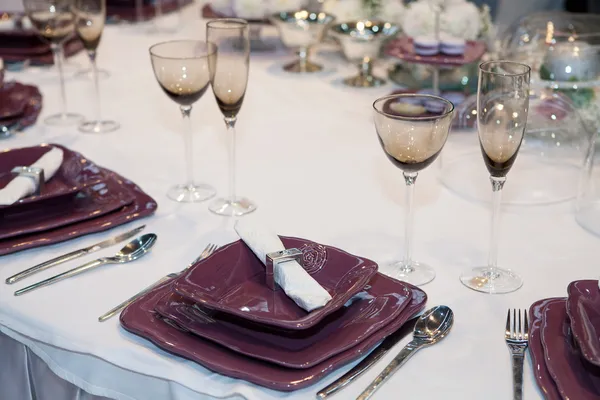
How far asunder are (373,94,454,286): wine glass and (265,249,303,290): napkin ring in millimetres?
170

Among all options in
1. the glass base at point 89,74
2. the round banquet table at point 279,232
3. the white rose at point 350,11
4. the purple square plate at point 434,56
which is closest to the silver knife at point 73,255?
the round banquet table at point 279,232

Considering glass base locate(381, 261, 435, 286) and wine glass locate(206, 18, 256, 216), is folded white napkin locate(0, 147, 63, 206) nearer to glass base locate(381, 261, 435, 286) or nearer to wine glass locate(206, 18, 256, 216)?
wine glass locate(206, 18, 256, 216)

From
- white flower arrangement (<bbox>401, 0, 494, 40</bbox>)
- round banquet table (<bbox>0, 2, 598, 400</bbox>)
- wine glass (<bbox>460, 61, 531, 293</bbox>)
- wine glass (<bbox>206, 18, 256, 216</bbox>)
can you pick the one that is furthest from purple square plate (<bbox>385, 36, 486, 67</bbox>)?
wine glass (<bbox>460, 61, 531, 293</bbox>)

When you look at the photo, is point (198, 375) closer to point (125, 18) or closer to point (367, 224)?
point (367, 224)

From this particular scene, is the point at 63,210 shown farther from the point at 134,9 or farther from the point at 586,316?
the point at 134,9

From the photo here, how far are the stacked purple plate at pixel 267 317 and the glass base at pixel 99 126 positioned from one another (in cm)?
73

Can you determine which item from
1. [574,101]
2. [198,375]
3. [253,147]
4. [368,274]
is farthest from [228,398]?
[574,101]

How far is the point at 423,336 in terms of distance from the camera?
0.85 m

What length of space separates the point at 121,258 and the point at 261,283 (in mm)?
235

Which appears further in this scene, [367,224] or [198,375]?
[367,224]

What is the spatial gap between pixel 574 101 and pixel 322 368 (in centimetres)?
89

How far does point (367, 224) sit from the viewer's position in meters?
1.16

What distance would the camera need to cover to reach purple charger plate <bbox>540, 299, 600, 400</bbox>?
0.73 metres

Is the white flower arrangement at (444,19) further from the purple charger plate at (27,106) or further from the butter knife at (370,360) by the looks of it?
the butter knife at (370,360)
